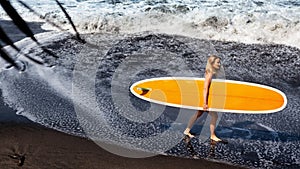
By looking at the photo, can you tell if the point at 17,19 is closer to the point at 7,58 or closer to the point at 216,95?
the point at 7,58

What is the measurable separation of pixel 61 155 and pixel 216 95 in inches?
98.8

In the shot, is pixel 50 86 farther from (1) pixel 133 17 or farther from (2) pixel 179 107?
(1) pixel 133 17

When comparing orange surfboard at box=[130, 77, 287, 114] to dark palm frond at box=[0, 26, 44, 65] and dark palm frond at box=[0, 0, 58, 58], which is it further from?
dark palm frond at box=[0, 0, 58, 58]

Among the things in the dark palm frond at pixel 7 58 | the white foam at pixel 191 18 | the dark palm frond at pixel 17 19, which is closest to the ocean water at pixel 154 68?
the white foam at pixel 191 18

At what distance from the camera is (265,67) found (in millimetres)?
7328

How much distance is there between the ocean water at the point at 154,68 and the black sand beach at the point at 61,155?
168 mm

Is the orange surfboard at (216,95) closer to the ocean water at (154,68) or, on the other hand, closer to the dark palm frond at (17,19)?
the ocean water at (154,68)

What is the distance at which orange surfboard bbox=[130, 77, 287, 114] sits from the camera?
536 centimetres

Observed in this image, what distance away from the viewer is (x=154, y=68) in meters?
7.36

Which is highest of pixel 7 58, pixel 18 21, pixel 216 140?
pixel 18 21

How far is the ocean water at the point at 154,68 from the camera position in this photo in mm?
4781

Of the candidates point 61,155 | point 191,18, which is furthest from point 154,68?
point 191,18

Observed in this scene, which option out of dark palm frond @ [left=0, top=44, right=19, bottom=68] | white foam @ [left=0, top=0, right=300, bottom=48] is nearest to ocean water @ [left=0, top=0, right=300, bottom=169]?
white foam @ [left=0, top=0, right=300, bottom=48]

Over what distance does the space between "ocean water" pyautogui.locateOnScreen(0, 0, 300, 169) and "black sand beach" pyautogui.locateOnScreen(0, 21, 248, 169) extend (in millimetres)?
168
